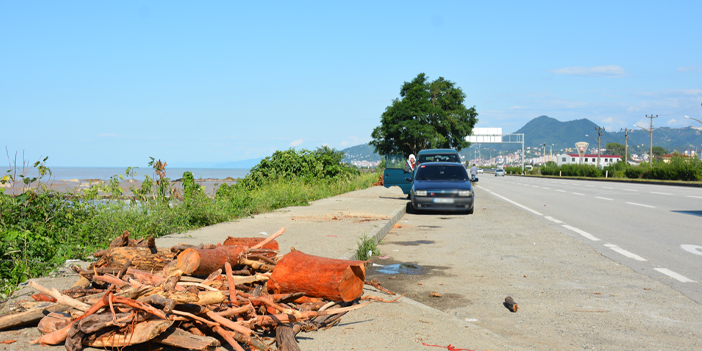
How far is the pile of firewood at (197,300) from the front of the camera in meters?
3.23

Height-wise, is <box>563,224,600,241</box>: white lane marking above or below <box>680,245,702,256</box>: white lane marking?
below

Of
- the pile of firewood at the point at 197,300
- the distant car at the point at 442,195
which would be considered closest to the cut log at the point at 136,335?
the pile of firewood at the point at 197,300

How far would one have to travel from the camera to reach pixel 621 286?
6.10 m

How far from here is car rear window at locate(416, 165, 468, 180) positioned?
645 inches

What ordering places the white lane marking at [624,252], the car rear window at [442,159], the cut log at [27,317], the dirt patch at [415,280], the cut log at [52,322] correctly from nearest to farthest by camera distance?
the cut log at [52,322], the cut log at [27,317], the dirt patch at [415,280], the white lane marking at [624,252], the car rear window at [442,159]

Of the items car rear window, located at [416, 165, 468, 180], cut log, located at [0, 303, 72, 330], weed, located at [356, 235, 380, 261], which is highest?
car rear window, located at [416, 165, 468, 180]

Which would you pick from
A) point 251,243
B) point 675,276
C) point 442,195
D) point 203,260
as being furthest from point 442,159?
point 203,260

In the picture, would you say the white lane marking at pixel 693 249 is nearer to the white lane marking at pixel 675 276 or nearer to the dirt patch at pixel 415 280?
the white lane marking at pixel 675 276

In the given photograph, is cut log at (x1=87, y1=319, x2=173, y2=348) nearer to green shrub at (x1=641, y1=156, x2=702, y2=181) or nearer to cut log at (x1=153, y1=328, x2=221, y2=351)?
cut log at (x1=153, y1=328, x2=221, y2=351)

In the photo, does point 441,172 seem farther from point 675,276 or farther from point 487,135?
point 487,135

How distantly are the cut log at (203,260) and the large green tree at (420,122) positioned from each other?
4701cm

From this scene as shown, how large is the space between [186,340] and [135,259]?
1.79 meters

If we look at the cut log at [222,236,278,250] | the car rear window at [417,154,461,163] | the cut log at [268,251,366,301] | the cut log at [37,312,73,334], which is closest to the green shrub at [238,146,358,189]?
the car rear window at [417,154,461,163]

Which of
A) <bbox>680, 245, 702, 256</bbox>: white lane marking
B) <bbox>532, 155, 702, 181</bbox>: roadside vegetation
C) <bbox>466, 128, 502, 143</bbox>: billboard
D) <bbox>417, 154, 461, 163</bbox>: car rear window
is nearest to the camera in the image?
<bbox>680, 245, 702, 256</bbox>: white lane marking
